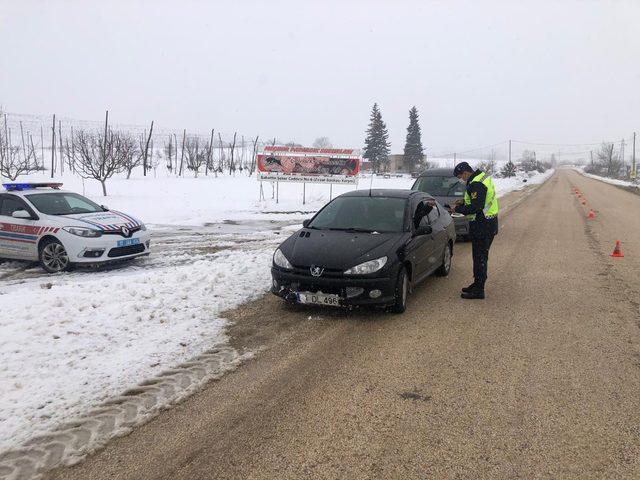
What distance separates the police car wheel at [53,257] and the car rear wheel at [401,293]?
608 centimetres

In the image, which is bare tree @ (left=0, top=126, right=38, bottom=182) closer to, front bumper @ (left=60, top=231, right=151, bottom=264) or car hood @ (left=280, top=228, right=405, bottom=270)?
front bumper @ (left=60, top=231, right=151, bottom=264)

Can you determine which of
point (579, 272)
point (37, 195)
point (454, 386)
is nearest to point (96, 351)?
point (454, 386)

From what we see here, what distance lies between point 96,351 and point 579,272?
771 centimetres

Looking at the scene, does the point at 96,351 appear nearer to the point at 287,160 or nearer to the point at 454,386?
the point at 454,386

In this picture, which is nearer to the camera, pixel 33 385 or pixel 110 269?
pixel 33 385

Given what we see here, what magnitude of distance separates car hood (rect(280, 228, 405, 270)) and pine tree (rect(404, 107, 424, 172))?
74.8m

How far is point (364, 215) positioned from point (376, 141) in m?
72.1

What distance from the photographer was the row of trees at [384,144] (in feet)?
252

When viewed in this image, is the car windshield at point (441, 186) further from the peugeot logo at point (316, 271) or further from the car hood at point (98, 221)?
the peugeot logo at point (316, 271)

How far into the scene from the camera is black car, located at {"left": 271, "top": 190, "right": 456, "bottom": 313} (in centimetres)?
565

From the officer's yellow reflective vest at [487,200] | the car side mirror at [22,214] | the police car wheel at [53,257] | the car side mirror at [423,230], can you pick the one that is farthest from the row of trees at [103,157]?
the officer's yellow reflective vest at [487,200]

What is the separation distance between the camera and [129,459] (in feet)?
10.0

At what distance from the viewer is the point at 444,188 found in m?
12.6

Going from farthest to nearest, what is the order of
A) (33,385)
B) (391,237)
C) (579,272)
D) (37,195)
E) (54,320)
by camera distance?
(37,195) < (579,272) < (391,237) < (54,320) < (33,385)
